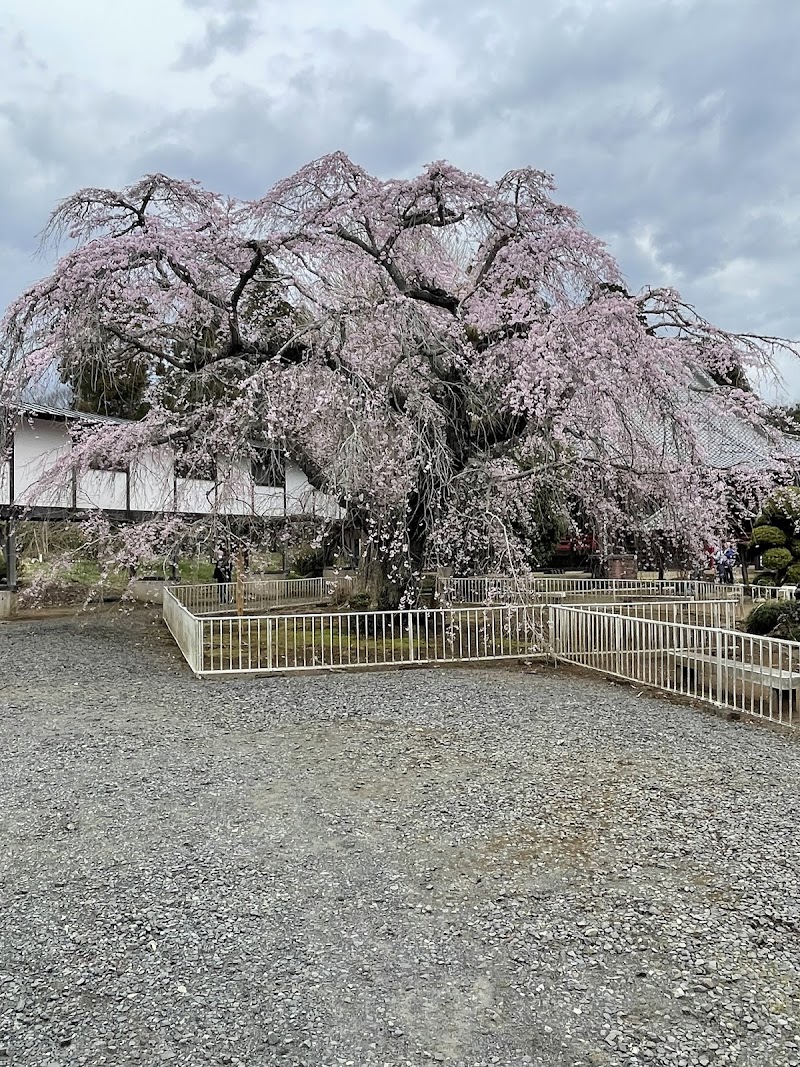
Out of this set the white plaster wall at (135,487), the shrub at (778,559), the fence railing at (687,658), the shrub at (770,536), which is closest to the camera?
the fence railing at (687,658)

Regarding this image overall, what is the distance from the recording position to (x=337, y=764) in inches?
214

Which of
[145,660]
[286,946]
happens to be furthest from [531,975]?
[145,660]

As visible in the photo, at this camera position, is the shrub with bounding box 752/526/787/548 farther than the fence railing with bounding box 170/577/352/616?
No

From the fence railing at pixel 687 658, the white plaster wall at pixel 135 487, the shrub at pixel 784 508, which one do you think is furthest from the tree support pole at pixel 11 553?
the shrub at pixel 784 508

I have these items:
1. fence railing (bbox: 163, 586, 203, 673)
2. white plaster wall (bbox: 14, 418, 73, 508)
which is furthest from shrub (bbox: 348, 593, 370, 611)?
white plaster wall (bbox: 14, 418, 73, 508)

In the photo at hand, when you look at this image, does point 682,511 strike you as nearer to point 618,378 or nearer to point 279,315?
point 618,378

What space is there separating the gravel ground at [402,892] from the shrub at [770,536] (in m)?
10.1

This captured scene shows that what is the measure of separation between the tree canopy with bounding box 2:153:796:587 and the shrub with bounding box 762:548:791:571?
4.44m

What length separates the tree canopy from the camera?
9617mm

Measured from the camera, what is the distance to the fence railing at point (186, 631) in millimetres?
9180

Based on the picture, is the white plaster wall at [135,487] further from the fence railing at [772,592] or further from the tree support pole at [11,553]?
the fence railing at [772,592]

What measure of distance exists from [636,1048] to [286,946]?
4.48 feet

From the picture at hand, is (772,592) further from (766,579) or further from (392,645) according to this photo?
(392,645)

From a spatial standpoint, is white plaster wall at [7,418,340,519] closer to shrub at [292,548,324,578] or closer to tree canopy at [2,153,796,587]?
tree canopy at [2,153,796,587]
